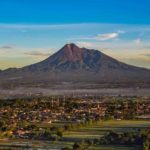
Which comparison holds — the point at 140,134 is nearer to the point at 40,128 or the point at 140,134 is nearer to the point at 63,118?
the point at 40,128

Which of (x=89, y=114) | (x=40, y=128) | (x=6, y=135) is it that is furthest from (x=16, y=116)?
(x=6, y=135)

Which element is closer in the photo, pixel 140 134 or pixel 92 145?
pixel 92 145

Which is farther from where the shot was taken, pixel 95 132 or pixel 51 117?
pixel 51 117

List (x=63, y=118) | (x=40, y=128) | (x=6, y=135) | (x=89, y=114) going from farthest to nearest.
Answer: (x=89, y=114) → (x=63, y=118) → (x=40, y=128) → (x=6, y=135)

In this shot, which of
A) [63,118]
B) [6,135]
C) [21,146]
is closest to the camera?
[21,146]

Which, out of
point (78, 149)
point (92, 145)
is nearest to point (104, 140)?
point (92, 145)

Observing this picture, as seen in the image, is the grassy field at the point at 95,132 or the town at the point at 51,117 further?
the town at the point at 51,117

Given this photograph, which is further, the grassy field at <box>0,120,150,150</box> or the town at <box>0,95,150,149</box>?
the town at <box>0,95,150,149</box>
